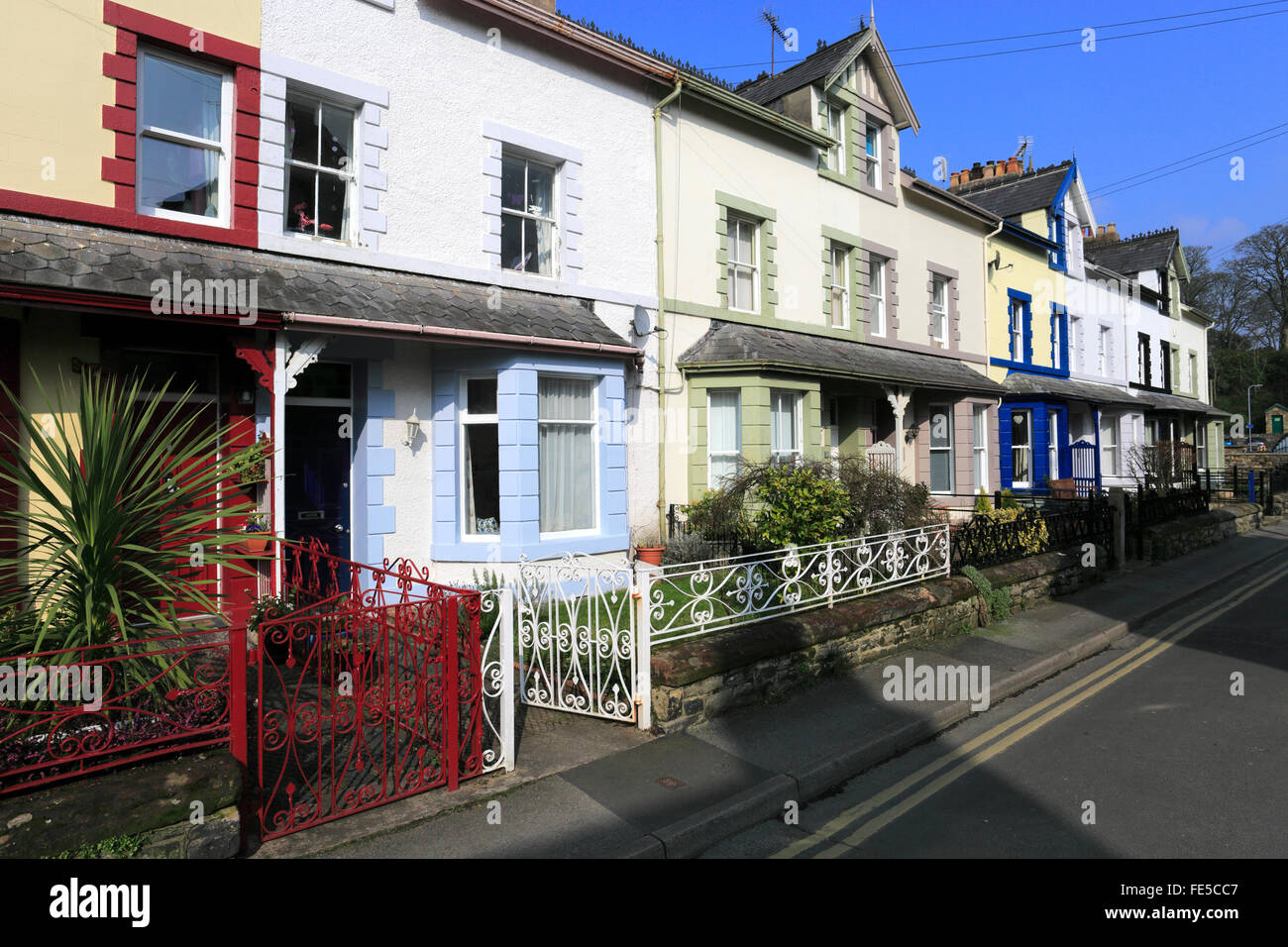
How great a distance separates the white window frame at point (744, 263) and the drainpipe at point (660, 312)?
1.82 metres

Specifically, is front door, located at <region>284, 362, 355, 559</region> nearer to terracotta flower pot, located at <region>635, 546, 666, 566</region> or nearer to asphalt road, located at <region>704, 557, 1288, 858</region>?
terracotta flower pot, located at <region>635, 546, 666, 566</region>

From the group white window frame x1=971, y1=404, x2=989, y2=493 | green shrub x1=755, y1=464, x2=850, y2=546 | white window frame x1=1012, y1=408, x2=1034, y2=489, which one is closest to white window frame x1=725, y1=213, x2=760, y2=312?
green shrub x1=755, y1=464, x2=850, y2=546

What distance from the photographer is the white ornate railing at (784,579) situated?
6.80 meters

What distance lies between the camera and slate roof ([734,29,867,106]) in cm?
1588

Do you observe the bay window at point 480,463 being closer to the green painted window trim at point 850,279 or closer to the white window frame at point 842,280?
the green painted window trim at point 850,279

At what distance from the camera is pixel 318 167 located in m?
9.21

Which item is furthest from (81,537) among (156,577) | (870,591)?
(870,591)

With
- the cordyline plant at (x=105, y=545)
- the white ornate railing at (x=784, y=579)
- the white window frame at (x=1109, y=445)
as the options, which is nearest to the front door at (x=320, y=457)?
the white ornate railing at (x=784, y=579)

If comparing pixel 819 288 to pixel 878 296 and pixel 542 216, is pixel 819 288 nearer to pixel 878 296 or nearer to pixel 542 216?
pixel 878 296

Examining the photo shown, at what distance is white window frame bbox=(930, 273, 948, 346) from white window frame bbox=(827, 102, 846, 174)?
4463 millimetres

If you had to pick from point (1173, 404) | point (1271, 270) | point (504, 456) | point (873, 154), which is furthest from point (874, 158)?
point (1271, 270)

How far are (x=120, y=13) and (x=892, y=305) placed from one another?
14.8 meters

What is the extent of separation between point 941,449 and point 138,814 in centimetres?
1837

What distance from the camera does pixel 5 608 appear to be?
403 centimetres
